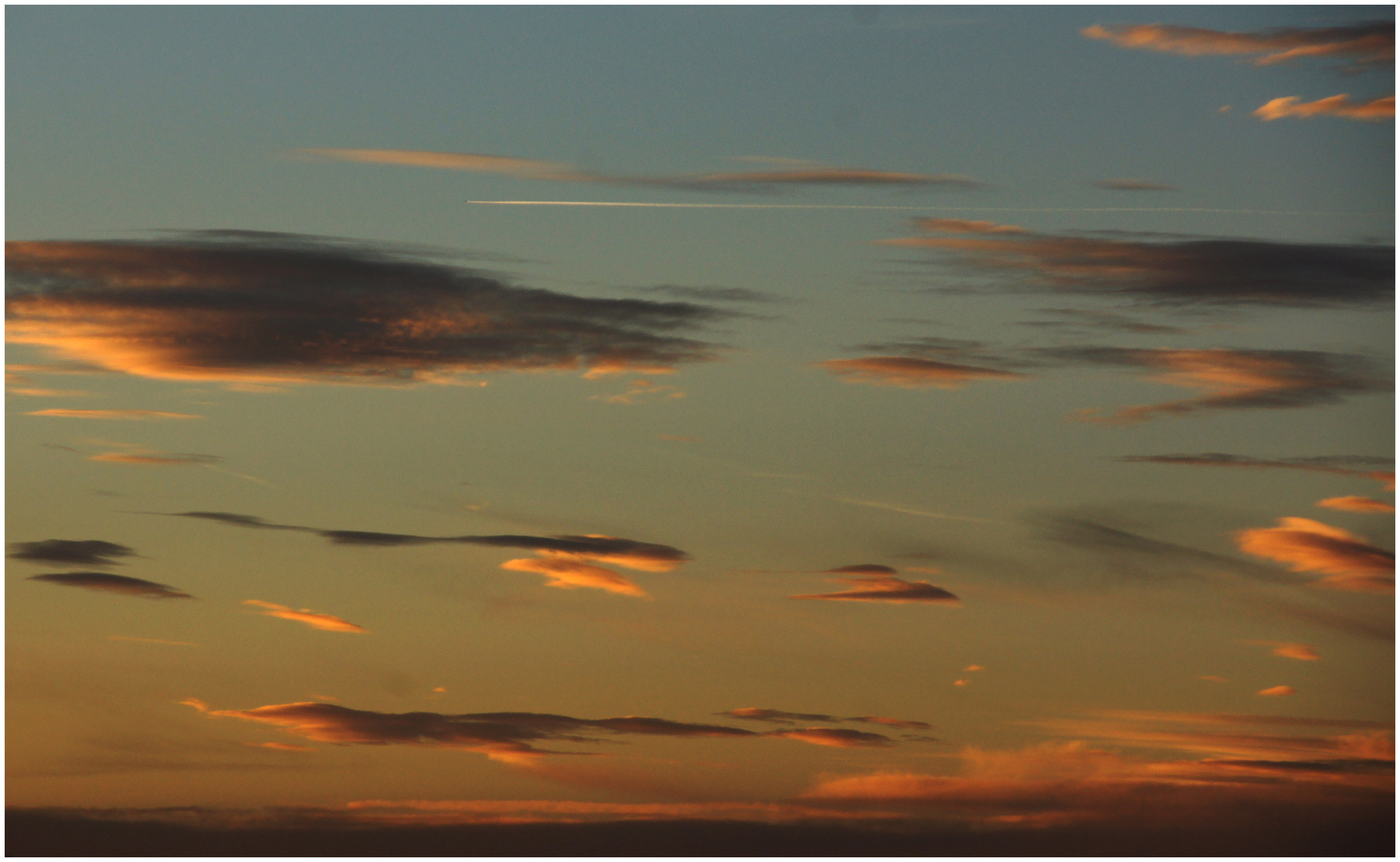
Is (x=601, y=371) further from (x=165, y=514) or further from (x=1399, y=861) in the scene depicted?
(x=1399, y=861)

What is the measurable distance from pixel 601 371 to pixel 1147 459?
8837 millimetres

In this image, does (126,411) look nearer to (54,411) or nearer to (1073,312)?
(54,411)

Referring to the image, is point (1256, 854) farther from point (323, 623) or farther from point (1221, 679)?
point (323, 623)

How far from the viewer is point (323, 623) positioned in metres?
79.6

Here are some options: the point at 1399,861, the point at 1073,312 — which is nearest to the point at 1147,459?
the point at 1073,312

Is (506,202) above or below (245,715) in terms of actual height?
above

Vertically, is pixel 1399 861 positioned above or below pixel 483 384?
below

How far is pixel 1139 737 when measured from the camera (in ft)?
261

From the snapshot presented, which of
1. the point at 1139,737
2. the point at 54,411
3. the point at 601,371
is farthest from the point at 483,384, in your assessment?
the point at 1139,737

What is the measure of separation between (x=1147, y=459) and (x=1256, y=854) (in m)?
6.48

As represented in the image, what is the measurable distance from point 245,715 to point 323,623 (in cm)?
190

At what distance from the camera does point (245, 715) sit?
261 feet

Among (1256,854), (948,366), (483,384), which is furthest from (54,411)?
(1256,854)

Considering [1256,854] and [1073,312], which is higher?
[1073,312]
